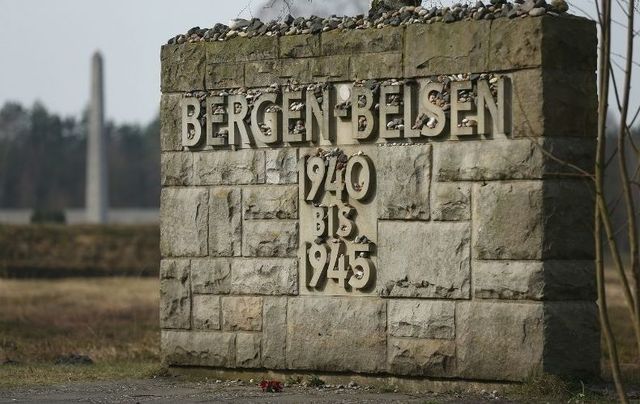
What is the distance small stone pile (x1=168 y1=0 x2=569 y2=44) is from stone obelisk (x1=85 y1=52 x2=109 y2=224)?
55692mm

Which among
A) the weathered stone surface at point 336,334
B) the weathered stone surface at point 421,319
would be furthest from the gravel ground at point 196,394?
the weathered stone surface at point 421,319

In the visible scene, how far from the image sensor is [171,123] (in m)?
12.5

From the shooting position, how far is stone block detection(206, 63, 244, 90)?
1209cm

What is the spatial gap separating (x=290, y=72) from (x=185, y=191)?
56.3 inches

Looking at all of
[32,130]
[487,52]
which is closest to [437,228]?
[487,52]

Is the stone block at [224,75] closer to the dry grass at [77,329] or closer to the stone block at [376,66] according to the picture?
the stone block at [376,66]

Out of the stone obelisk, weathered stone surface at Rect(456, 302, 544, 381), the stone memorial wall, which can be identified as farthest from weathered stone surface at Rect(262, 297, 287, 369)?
the stone obelisk

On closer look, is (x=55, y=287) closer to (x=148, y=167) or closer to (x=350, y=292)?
(x=350, y=292)

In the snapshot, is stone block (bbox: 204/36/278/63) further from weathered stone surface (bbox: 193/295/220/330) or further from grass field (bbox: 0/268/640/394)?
grass field (bbox: 0/268/640/394)

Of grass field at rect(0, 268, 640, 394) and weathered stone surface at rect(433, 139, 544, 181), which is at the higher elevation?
weathered stone surface at rect(433, 139, 544, 181)

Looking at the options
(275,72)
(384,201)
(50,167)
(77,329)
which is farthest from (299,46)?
(50,167)

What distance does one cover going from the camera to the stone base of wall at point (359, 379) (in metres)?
10.8

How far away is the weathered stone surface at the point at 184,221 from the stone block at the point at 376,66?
1.76 meters

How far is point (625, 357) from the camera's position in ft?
50.2
